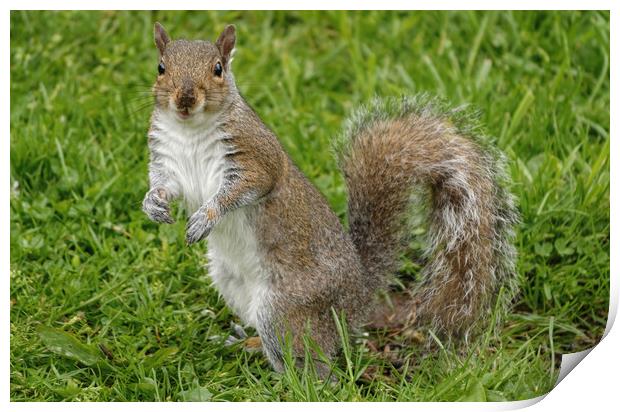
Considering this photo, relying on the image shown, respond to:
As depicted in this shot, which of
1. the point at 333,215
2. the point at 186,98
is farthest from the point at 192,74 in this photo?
the point at 333,215

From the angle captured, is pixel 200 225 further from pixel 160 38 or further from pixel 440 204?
pixel 440 204

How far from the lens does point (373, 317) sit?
267 cm

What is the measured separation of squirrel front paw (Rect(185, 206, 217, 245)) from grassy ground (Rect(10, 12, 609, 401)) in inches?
13.1

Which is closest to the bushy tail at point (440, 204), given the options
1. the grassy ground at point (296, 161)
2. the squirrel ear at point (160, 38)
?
the grassy ground at point (296, 161)

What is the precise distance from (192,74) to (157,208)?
30 centimetres

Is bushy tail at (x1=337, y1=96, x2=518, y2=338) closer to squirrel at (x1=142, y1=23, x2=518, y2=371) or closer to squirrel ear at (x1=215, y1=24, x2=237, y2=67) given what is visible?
squirrel at (x1=142, y1=23, x2=518, y2=371)

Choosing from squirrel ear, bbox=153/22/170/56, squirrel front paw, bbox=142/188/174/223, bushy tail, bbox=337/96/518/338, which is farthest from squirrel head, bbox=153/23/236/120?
bushy tail, bbox=337/96/518/338

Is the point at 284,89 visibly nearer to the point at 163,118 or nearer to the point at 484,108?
the point at 484,108

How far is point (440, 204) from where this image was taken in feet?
8.00

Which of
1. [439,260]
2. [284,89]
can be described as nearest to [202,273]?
[439,260]

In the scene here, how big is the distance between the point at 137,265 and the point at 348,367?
2.18 ft

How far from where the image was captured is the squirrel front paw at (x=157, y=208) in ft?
7.38

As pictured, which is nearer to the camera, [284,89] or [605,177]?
[605,177]

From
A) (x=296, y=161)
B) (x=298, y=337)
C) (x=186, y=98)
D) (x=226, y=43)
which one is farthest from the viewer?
(x=296, y=161)
